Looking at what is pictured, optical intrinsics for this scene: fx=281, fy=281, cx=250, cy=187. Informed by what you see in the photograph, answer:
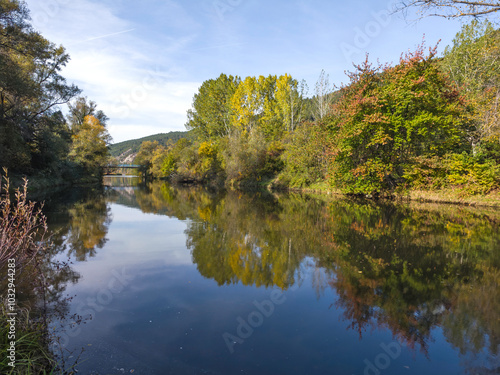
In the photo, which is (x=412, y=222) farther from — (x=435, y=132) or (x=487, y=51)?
(x=487, y=51)

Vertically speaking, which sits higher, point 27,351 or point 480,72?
point 480,72

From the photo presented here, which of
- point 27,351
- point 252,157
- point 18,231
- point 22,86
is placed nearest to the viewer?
point 27,351

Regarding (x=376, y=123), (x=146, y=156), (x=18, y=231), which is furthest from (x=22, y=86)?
(x=146, y=156)

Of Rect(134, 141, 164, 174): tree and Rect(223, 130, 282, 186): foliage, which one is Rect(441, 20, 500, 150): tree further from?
Rect(134, 141, 164, 174): tree

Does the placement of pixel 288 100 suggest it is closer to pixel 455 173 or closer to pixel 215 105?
pixel 215 105

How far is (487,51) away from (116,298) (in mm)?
28969

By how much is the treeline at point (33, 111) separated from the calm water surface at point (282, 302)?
14.9 m

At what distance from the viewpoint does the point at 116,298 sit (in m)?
5.12

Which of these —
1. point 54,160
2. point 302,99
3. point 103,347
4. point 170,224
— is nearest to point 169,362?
point 103,347

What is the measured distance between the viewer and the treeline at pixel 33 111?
17.3 metres

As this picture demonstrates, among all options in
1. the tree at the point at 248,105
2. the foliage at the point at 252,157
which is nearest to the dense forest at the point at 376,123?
the foliage at the point at 252,157

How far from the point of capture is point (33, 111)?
2500 cm

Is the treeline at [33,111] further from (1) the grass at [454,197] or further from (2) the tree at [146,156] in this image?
(2) the tree at [146,156]

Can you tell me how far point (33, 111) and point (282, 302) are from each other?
2951 centimetres
